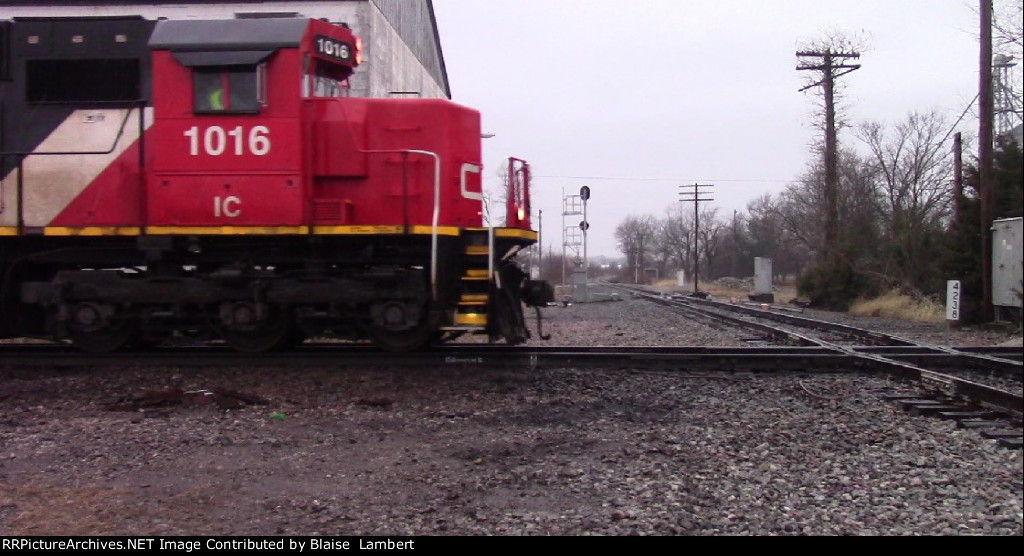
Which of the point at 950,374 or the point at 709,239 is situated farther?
the point at 709,239

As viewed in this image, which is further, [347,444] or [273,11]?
[273,11]

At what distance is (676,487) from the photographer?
4816 mm

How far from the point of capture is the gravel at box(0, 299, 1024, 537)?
14.2 ft

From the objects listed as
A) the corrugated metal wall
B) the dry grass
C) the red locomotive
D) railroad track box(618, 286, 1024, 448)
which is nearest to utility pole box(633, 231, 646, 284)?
the corrugated metal wall

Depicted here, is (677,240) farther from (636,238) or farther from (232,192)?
(232,192)

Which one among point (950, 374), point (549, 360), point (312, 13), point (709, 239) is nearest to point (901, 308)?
point (950, 374)

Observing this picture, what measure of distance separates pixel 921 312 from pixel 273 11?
18010 millimetres

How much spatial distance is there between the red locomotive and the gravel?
836 mm

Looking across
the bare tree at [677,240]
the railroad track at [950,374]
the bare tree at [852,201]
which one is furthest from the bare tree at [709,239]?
the railroad track at [950,374]

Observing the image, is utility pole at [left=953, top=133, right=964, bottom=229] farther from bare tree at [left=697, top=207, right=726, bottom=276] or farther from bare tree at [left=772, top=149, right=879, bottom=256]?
bare tree at [left=697, top=207, right=726, bottom=276]

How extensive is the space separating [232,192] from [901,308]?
19171 mm

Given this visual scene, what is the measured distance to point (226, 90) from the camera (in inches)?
317
